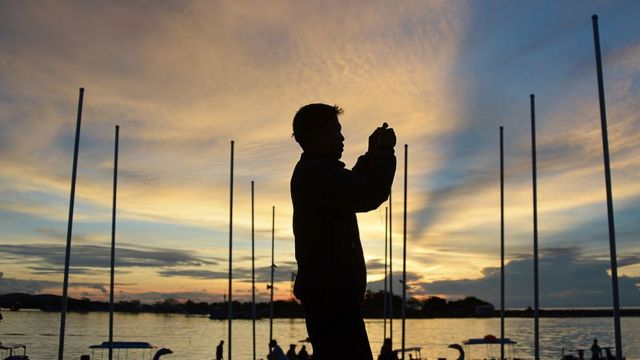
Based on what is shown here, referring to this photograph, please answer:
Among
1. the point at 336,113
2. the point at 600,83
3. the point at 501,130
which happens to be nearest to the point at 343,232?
the point at 336,113

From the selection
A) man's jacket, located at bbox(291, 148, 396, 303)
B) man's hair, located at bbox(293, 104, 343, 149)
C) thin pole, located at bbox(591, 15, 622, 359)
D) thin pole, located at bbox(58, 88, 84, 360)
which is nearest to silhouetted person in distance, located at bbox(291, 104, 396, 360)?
man's jacket, located at bbox(291, 148, 396, 303)

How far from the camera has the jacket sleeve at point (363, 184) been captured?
360 cm

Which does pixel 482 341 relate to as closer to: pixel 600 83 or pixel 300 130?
pixel 600 83

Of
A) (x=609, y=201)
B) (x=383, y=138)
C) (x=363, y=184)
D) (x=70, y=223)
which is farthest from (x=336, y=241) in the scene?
(x=70, y=223)

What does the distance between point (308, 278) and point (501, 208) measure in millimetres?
33300

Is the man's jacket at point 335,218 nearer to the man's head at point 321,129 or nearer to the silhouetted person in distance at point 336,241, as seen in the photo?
the silhouetted person in distance at point 336,241

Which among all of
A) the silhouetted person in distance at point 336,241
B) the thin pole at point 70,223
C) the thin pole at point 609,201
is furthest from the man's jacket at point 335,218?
the thin pole at point 70,223

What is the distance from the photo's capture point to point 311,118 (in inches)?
155

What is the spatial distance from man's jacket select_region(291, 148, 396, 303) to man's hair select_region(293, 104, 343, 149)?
0.63ft

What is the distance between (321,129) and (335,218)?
0.52 meters

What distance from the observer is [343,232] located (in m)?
3.74

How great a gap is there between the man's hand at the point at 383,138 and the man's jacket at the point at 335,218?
0.03 m

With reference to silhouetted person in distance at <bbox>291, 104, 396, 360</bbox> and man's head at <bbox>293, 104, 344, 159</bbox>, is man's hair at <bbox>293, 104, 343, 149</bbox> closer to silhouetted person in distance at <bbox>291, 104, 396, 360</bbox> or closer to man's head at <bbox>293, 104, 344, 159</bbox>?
man's head at <bbox>293, 104, 344, 159</bbox>

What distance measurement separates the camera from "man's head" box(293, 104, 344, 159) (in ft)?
12.9
